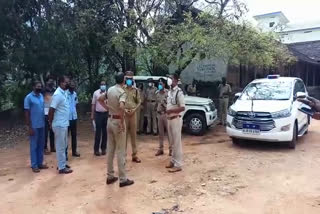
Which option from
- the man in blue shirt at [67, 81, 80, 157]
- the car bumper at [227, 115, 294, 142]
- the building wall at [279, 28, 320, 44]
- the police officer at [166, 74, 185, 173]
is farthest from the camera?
the building wall at [279, 28, 320, 44]

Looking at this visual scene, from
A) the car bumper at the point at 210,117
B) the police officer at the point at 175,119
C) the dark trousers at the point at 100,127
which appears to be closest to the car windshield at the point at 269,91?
the car bumper at the point at 210,117

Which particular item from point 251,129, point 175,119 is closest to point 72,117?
point 175,119

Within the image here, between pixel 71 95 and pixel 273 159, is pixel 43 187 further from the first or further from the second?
pixel 273 159

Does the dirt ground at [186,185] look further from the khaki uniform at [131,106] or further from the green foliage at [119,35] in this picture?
the green foliage at [119,35]

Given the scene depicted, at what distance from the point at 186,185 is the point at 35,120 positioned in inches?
129

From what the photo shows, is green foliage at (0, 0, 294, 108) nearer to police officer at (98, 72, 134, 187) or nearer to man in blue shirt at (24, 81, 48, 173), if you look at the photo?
man in blue shirt at (24, 81, 48, 173)

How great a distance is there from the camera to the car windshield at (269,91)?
917 centimetres

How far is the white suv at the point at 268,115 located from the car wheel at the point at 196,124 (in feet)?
4.74

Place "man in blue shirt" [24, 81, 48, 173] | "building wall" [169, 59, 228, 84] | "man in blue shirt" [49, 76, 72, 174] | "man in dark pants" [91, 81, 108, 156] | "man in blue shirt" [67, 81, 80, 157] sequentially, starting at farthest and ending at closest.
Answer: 1. "building wall" [169, 59, 228, 84]
2. "man in dark pants" [91, 81, 108, 156]
3. "man in blue shirt" [67, 81, 80, 157]
4. "man in blue shirt" [24, 81, 48, 173]
5. "man in blue shirt" [49, 76, 72, 174]

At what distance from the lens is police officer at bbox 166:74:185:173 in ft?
22.2

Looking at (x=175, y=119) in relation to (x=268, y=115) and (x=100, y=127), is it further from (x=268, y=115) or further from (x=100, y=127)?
(x=268, y=115)

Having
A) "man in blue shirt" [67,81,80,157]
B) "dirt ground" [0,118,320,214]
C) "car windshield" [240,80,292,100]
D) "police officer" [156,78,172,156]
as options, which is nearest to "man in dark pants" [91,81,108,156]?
"dirt ground" [0,118,320,214]

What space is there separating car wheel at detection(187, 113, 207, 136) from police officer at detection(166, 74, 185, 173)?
378cm

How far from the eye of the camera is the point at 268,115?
27.6 feet
